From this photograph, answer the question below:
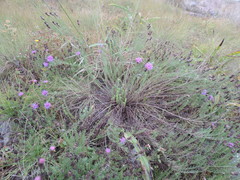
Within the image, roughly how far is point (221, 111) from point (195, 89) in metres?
0.28

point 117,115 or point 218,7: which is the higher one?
point 218,7

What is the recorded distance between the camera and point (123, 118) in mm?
1458

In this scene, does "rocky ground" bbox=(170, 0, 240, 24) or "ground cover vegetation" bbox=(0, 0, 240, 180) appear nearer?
"ground cover vegetation" bbox=(0, 0, 240, 180)

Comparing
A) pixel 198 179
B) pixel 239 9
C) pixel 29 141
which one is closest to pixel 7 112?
pixel 29 141

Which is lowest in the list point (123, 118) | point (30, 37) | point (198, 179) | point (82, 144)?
point (198, 179)

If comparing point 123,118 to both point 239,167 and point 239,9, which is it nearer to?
point 239,167

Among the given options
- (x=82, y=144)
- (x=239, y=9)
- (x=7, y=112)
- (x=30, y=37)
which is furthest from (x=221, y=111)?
(x=239, y=9)

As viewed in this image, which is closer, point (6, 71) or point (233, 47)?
point (6, 71)

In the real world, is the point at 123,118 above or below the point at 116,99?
below

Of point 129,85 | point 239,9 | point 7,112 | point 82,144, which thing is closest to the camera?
point 82,144

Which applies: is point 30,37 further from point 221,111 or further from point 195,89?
point 221,111

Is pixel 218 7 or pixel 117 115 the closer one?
pixel 117 115

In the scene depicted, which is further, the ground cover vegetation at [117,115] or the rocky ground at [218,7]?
the rocky ground at [218,7]

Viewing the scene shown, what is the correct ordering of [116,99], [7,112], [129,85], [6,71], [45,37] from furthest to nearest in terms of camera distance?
[45,37], [6,71], [129,85], [116,99], [7,112]
